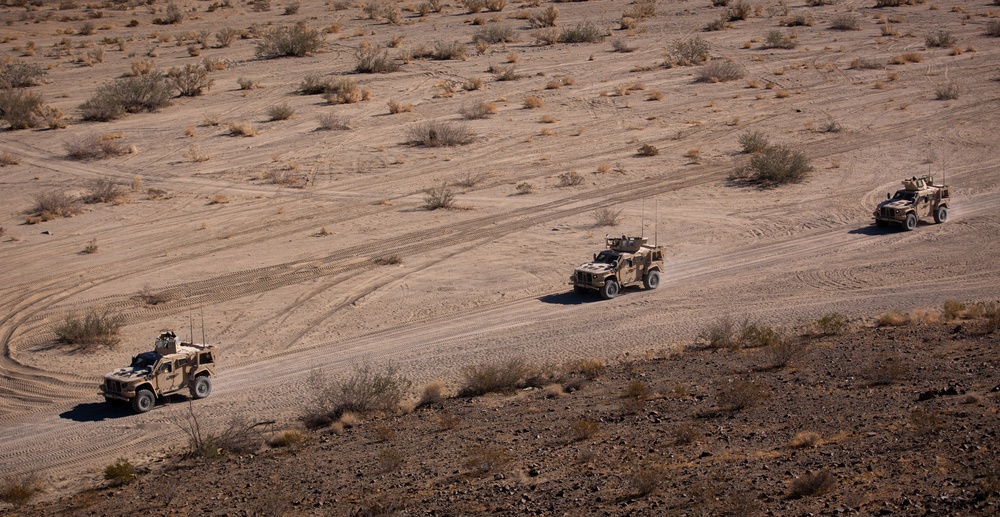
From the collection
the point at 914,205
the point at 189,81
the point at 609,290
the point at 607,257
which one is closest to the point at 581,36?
the point at 189,81

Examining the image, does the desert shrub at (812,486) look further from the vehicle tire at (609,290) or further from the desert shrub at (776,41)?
the desert shrub at (776,41)

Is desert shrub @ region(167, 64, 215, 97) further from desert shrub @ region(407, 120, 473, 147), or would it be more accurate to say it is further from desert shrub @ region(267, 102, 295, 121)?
desert shrub @ region(407, 120, 473, 147)

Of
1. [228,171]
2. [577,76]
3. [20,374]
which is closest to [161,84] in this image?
[228,171]

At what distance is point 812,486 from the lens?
13047 millimetres

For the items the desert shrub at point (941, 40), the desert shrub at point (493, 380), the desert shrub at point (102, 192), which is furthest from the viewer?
the desert shrub at point (941, 40)

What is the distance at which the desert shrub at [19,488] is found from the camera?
16.0 m

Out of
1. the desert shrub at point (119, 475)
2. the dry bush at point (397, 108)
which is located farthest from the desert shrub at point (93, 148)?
the desert shrub at point (119, 475)

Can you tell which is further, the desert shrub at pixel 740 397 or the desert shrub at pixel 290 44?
the desert shrub at pixel 290 44

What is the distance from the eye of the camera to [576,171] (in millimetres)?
39719

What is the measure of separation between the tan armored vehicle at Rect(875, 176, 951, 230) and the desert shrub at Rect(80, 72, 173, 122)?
35411mm

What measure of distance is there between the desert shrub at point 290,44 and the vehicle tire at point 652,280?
39.6 metres

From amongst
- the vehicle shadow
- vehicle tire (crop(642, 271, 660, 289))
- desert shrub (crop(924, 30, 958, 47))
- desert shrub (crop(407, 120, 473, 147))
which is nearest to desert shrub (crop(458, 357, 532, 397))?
the vehicle shadow

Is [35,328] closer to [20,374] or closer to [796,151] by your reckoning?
[20,374]

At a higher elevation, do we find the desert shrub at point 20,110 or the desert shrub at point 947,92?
the desert shrub at point 20,110
